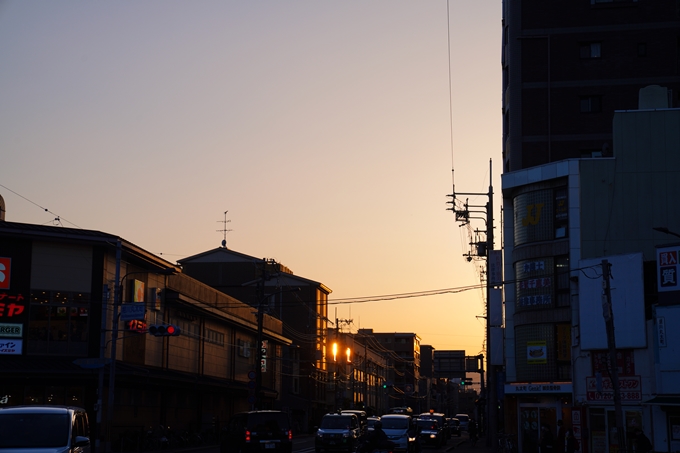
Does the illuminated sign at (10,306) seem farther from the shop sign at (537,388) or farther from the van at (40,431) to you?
the van at (40,431)

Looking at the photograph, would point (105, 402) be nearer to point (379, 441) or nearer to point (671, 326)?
point (379, 441)

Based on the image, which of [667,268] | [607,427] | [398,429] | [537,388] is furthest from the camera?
[398,429]

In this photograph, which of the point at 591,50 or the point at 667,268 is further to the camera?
the point at 591,50

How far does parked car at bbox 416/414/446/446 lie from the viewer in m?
52.8

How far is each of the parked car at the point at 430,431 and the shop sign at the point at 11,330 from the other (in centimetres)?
2514

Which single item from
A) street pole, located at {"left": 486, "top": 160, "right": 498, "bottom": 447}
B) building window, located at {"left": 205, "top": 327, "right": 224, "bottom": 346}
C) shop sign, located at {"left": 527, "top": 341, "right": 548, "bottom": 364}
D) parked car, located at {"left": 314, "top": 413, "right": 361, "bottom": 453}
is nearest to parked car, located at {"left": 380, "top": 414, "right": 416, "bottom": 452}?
parked car, located at {"left": 314, "top": 413, "right": 361, "bottom": 453}

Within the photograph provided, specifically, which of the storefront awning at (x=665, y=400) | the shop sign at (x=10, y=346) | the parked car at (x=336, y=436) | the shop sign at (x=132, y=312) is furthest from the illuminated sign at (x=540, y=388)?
the shop sign at (x=10, y=346)

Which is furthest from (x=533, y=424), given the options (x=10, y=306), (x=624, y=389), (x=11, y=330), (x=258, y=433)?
(x=10, y=306)

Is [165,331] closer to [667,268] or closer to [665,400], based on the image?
[665,400]

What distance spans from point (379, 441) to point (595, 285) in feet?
54.7

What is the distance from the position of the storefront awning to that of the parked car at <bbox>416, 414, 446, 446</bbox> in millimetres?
22139

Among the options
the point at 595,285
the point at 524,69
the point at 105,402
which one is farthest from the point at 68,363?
the point at 524,69

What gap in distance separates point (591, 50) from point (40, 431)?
44.6 m

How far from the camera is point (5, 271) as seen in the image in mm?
40469
